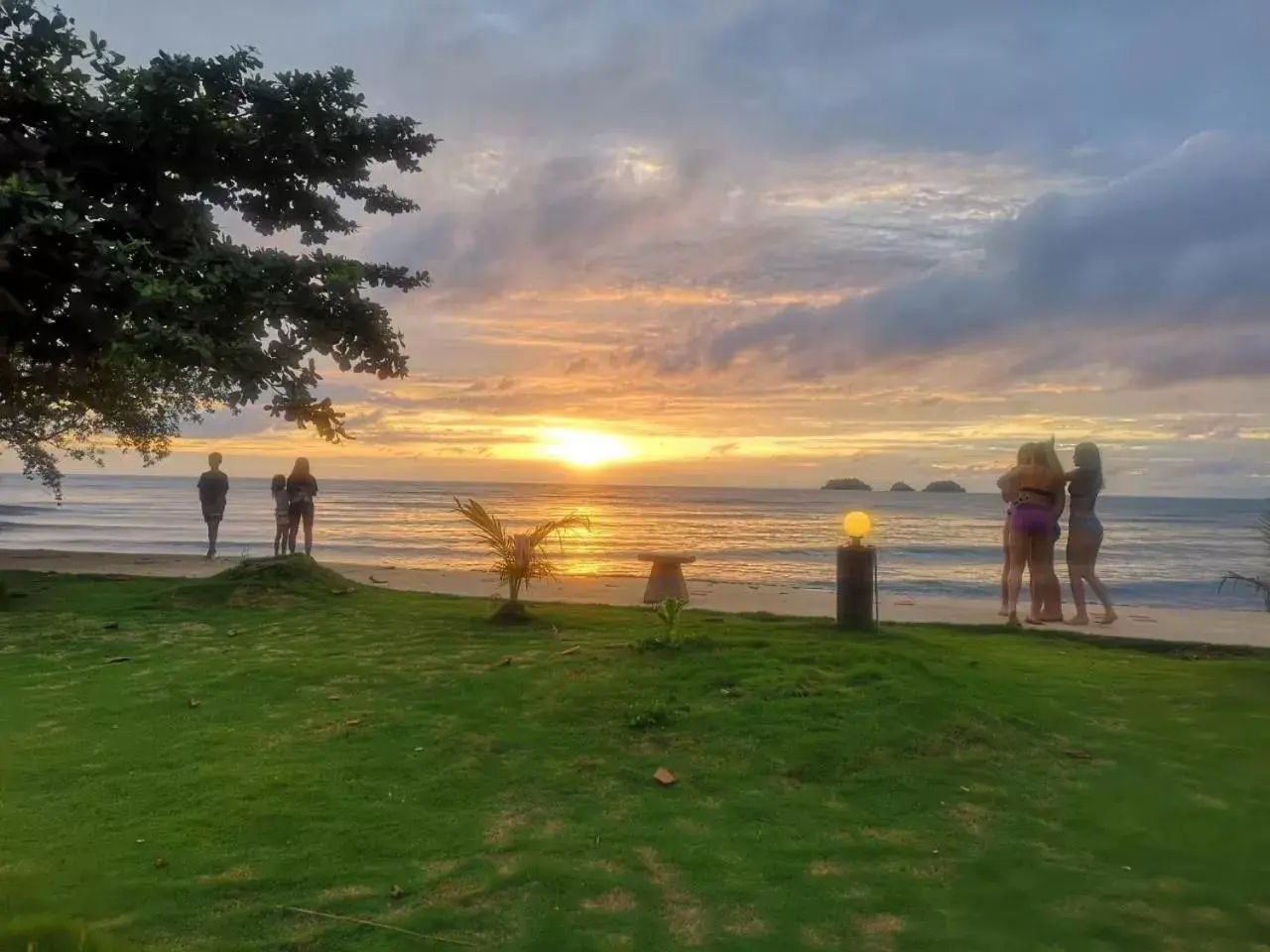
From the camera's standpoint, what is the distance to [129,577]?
14.5 metres

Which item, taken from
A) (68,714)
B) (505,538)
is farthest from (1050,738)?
(68,714)

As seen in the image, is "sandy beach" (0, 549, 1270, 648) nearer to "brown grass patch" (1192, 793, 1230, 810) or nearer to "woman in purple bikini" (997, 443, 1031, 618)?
"woman in purple bikini" (997, 443, 1031, 618)

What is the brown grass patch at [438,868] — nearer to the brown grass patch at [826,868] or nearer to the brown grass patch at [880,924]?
the brown grass patch at [826,868]

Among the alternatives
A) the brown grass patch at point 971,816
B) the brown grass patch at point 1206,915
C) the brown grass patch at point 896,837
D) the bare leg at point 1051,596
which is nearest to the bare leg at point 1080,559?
the bare leg at point 1051,596

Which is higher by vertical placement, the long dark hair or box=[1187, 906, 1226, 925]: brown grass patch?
the long dark hair

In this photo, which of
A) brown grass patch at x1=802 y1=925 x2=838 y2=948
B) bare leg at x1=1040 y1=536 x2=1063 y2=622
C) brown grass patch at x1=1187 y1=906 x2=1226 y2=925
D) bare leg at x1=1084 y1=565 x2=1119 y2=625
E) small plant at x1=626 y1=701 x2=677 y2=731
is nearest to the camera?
brown grass patch at x1=802 y1=925 x2=838 y2=948

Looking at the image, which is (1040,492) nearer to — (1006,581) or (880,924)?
(1006,581)

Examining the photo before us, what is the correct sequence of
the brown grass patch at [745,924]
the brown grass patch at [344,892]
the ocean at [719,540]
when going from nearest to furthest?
the brown grass patch at [745,924], the brown grass patch at [344,892], the ocean at [719,540]

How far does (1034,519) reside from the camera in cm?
1100

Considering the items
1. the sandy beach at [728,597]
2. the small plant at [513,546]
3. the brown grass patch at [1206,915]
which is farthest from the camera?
the sandy beach at [728,597]

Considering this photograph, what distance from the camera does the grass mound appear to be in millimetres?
11547

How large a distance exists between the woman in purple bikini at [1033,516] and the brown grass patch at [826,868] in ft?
23.0

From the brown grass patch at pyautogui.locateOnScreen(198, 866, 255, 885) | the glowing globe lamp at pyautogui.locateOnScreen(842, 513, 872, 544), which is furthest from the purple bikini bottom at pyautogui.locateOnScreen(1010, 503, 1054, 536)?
the brown grass patch at pyautogui.locateOnScreen(198, 866, 255, 885)

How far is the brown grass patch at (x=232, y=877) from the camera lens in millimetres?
4238
